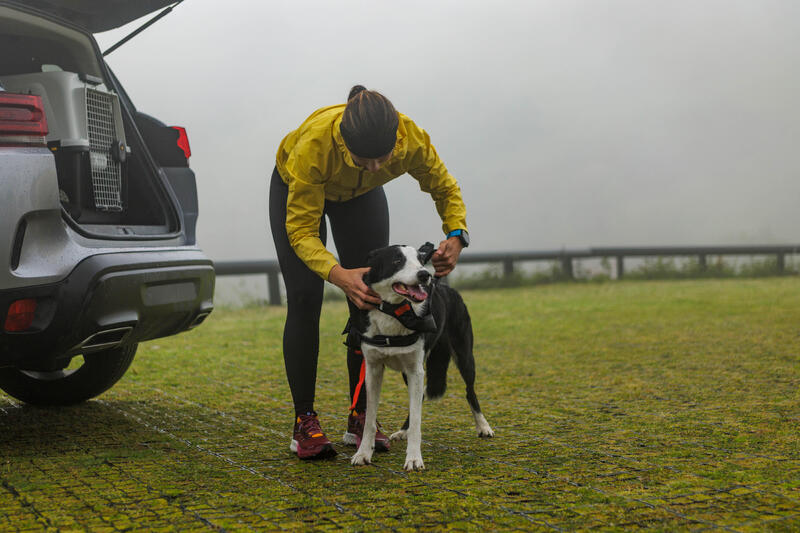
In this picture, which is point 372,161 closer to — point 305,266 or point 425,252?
point 425,252

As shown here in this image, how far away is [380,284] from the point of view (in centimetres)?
339

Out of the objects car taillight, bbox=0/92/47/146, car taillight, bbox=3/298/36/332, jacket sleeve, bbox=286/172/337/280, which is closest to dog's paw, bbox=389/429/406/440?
jacket sleeve, bbox=286/172/337/280

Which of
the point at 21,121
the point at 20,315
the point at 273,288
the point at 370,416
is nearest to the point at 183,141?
the point at 21,121

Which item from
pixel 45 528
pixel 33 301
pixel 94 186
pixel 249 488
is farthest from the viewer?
pixel 94 186

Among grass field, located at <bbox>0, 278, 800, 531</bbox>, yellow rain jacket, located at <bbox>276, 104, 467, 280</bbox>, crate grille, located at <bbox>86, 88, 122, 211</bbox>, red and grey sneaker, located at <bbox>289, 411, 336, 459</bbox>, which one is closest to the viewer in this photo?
grass field, located at <bbox>0, 278, 800, 531</bbox>

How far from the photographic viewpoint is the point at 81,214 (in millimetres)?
4113

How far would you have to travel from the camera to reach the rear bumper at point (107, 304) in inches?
134

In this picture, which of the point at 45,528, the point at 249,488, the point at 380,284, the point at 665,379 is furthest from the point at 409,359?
the point at 665,379

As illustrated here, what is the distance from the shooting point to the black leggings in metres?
3.76

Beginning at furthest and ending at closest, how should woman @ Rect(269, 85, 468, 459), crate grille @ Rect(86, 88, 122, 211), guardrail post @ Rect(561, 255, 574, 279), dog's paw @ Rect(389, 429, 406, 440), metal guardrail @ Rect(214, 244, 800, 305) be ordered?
guardrail post @ Rect(561, 255, 574, 279), metal guardrail @ Rect(214, 244, 800, 305), crate grille @ Rect(86, 88, 122, 211), dog's paw @ Rect(389, 429, 406, 440), woman @ Rect(269, 85, 468, 459)

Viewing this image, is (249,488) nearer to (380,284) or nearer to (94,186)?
(380,284)

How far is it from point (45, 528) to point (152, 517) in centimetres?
34

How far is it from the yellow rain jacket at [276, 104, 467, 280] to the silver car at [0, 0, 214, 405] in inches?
34.1

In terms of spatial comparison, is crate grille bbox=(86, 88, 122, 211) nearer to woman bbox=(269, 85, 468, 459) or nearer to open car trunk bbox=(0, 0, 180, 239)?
open car trunk bbox=(0, 0, 180, 239)
